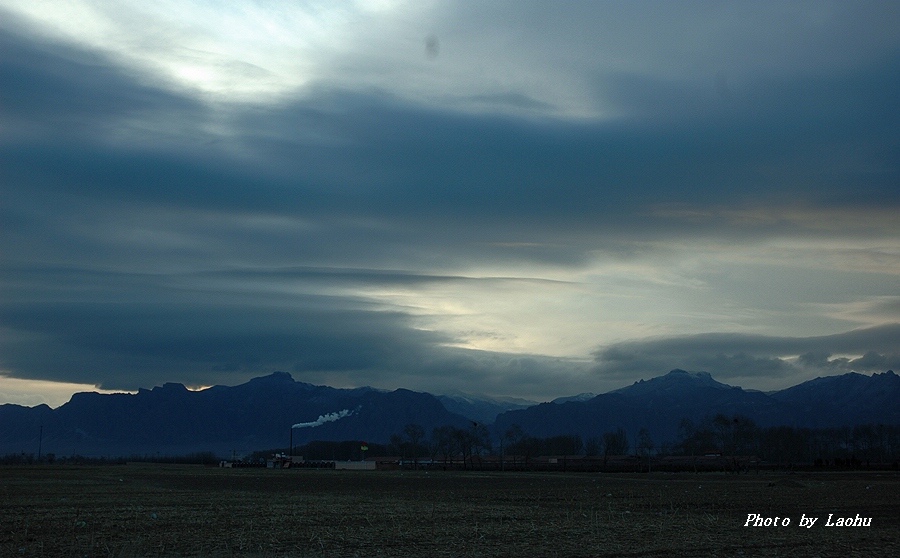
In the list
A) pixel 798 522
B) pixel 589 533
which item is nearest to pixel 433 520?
pixel 589 533

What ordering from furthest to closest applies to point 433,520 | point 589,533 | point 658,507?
point 658,507 → point 433,520 → point 589,533

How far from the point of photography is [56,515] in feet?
148

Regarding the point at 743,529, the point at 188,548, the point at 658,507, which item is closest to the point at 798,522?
the point at 743,529

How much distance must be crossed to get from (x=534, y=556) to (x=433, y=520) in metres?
13.6

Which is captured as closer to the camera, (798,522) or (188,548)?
(188,548)

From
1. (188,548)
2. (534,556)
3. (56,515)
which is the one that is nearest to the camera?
(534,556)

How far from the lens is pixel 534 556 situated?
29578 millimetres

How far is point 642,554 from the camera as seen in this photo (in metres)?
30.0

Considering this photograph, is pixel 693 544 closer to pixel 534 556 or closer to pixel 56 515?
pixel 534 556

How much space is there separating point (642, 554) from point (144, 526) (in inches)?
906

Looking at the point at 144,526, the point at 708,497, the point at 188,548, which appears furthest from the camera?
the point at 708,497

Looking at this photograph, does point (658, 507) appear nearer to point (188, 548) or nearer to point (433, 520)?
point (433, 520)

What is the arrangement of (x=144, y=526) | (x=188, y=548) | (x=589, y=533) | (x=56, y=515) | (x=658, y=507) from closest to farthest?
(x=188, y=548) < (x=589, y=533) < (x=144, y=526) < (x=56, y=515) < (x=658, y=507)

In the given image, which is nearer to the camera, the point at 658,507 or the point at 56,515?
the point at 56,515
